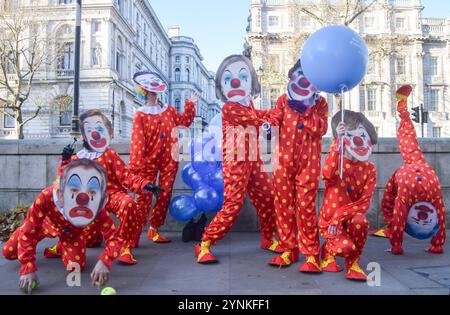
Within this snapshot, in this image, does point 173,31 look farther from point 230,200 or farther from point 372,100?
point 230,200

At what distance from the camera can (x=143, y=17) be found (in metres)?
54.8

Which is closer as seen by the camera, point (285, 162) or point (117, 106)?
point (285, 162)

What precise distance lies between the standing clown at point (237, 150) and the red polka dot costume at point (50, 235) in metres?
1.07

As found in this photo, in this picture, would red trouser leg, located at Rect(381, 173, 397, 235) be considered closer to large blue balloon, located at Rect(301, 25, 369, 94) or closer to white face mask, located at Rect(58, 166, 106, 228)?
large blue balloon, located at Rect(301, 25, 369, 94)

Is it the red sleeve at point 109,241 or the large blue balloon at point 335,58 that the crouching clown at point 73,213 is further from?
the large blue balloon at point 335,58

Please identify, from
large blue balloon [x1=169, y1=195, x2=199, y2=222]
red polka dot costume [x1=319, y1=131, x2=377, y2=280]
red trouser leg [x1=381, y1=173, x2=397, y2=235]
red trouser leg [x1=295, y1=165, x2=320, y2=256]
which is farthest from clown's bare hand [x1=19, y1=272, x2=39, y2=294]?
red trouser leg [x1=381, y1=173, x2=397, y2=235]

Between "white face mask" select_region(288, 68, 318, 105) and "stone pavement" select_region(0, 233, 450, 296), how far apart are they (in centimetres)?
178

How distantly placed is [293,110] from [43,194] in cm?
257

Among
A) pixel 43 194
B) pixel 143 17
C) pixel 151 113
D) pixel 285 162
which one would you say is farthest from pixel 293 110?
pixel 143 17

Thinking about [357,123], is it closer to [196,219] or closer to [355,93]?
[196,219]

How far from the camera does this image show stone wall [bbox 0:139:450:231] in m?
6.11

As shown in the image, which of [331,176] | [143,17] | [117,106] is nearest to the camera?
[331,176]

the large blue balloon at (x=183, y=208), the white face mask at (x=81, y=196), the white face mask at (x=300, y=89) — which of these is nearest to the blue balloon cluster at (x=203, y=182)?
the large blue balloon at (x=183, y=208)

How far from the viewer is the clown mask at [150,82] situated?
4.89 meters
